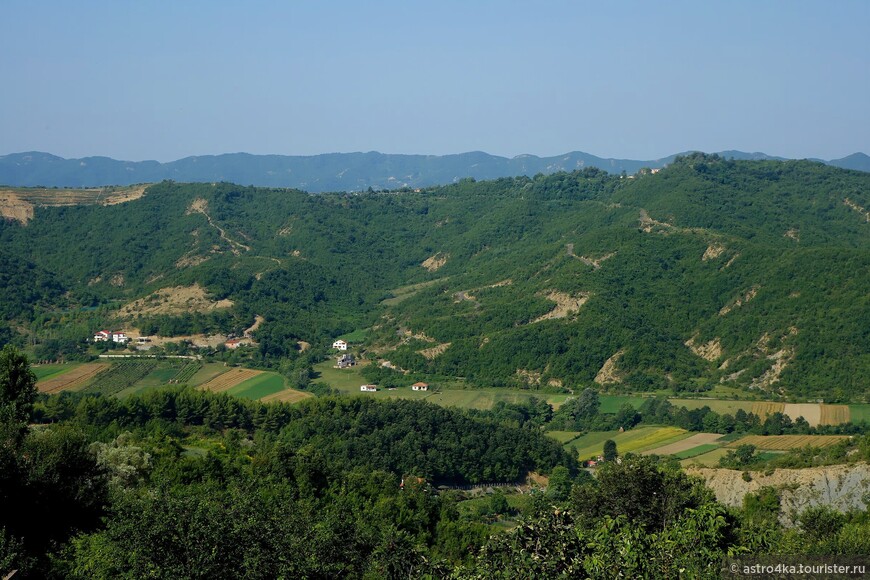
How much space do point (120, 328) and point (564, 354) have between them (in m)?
44.3

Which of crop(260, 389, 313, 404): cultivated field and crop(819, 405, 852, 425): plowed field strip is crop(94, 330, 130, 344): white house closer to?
crop(260, 389, 313, 404): cultivated field

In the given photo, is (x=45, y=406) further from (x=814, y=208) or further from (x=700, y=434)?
(x=814, y=208)

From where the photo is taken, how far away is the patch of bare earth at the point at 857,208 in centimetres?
12199

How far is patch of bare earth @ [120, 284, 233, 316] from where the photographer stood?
94.6 m

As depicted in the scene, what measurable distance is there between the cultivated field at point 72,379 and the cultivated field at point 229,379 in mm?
9625

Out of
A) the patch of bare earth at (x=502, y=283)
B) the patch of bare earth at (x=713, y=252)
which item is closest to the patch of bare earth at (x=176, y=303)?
the patch of bare earth at (x=502, y=283)

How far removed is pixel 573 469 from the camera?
177 feet

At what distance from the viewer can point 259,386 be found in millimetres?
75938

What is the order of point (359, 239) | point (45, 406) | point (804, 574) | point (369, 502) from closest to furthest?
1. point (804, 574)
2. point (369, 502)
3. point (45, 406)
4. point (359, 239)

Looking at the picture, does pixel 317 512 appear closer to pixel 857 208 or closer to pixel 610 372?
pixel 610 372

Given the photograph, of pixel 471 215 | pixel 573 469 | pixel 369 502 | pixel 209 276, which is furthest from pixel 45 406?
pixel 471 215

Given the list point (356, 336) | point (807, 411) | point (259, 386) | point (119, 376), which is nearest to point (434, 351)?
point (356, 336)

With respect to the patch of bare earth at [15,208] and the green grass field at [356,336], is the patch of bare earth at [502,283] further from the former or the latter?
the patch of bare earth at [15,208]

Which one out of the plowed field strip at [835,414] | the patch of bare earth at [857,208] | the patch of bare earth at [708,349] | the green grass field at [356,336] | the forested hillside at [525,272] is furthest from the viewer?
the patch of bare earth at [857,208]
